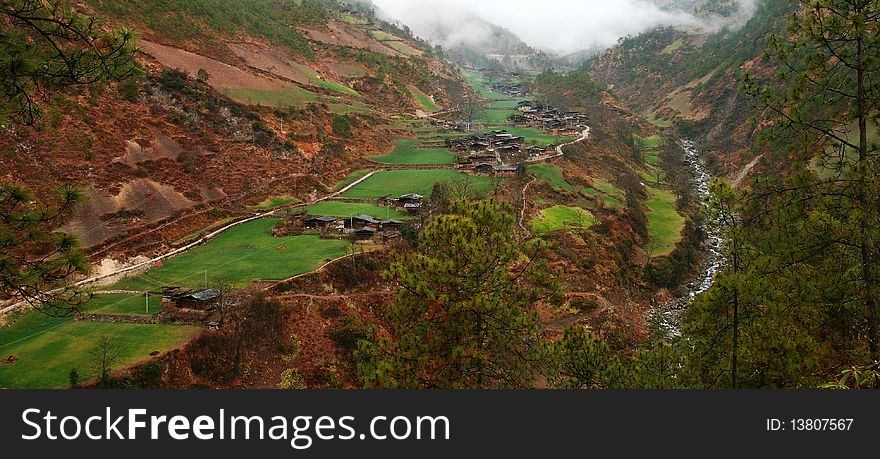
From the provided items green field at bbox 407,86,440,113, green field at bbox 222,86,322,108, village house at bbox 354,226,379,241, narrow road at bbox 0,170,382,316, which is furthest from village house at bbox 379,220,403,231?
green field at bbox 407,86,440,113

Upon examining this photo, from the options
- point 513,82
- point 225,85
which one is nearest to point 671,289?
point 225,85

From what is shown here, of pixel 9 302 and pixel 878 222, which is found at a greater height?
pixel 878 222

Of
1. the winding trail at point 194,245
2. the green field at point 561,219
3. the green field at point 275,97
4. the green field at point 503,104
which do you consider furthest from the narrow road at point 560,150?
the green field at point 503,104

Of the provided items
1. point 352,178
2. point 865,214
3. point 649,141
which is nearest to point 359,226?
point 352,178

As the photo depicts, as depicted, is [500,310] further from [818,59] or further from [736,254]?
[818,59]

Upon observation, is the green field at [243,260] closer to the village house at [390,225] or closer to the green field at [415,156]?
the village house at [390,225]
